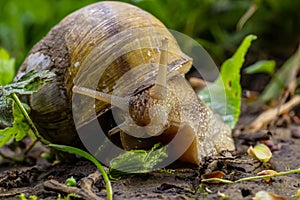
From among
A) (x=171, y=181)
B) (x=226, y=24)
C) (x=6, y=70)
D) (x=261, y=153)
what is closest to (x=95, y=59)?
(x=6, y=70)

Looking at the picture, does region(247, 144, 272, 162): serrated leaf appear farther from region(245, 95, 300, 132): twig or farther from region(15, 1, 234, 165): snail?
region(245, 95, 300, 132): twig

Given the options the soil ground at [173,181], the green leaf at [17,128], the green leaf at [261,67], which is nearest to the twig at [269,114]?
the green leaf at [261,67]

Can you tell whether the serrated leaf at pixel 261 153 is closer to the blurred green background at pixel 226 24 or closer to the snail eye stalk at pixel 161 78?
the snail eye stalk at pixel 161 78

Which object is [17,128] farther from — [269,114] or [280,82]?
[280,82]

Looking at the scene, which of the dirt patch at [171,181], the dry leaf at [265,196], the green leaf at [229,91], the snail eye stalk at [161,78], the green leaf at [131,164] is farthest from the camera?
the green leaf at [229,91]

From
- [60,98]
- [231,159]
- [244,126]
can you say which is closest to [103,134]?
[60,98]

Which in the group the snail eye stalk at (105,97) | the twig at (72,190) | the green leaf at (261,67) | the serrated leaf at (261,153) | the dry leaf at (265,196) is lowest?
the serrated leaf at (261,153)

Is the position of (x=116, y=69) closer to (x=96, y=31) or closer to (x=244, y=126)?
(x=96, y=31)

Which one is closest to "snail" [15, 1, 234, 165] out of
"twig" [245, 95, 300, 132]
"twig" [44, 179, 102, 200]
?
"twig" [44, 179, 102, 200]
